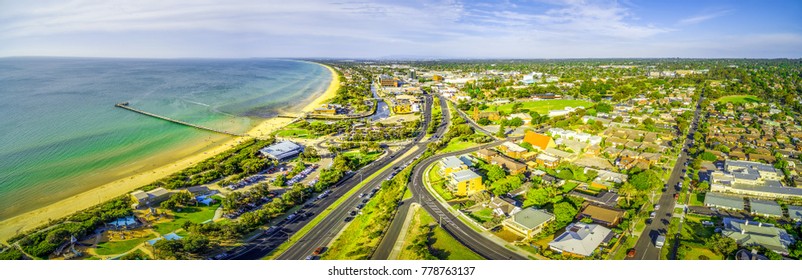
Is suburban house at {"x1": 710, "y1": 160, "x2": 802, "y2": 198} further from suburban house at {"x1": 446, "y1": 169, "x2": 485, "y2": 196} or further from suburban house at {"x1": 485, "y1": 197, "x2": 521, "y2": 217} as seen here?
suburban house at {"x1": 446, "y1": 169, "x2": 485, "y2": 196}

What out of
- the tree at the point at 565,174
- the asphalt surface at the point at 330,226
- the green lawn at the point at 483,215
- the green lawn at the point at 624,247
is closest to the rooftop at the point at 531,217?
the green lawn at the point at 483,215

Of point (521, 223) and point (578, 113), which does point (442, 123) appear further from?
point (521, 223)

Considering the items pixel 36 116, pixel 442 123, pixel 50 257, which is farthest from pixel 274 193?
pixel 36 116

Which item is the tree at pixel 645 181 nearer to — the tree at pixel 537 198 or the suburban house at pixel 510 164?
the tree at pixel 537 198

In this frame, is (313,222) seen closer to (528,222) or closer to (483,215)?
(483,215)

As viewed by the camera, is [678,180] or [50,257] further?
[678,180]

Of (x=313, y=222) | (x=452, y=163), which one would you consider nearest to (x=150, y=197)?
(x=313, y=222)
